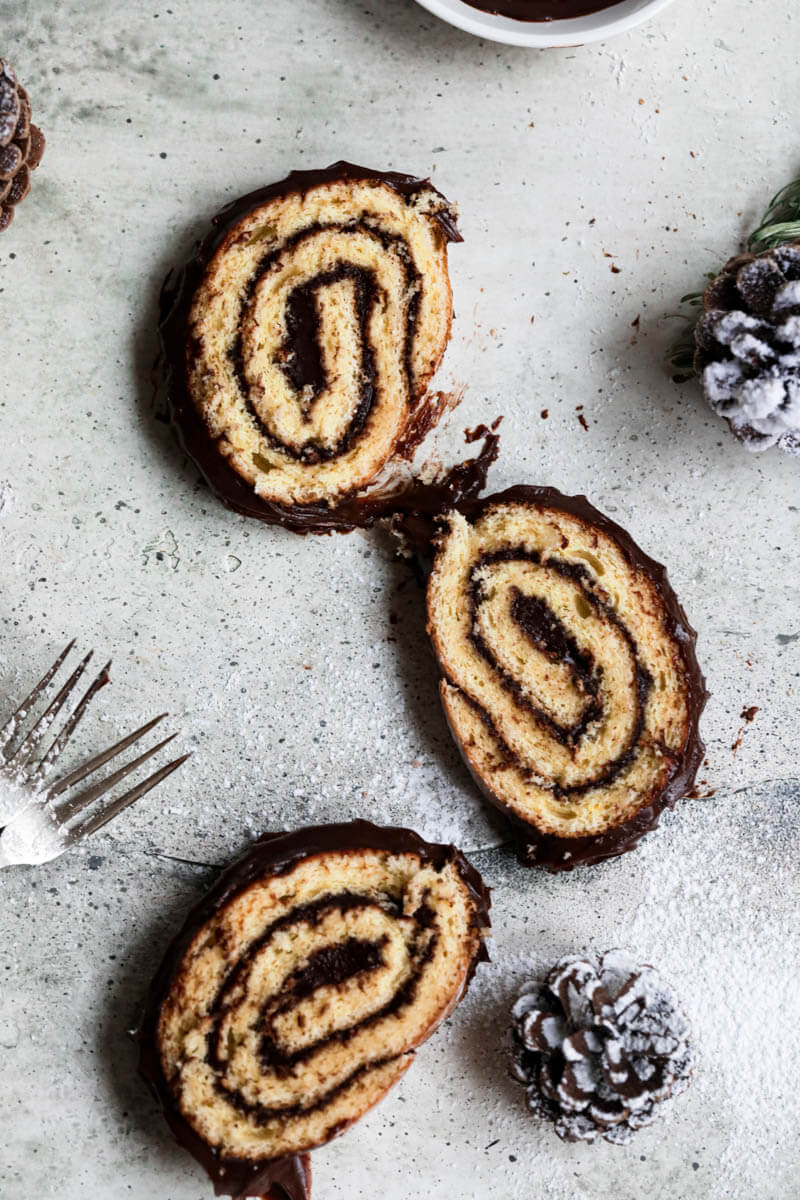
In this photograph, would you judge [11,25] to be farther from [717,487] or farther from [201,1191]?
[201,1191]

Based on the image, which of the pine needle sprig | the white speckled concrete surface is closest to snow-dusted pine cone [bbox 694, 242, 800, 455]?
the pine needle sprig

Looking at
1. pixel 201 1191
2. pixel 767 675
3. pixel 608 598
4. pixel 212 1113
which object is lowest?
pixel 201 1191

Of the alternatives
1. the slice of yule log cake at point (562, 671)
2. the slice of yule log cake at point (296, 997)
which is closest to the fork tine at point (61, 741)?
the slice of yule log cake at point (296, 997)

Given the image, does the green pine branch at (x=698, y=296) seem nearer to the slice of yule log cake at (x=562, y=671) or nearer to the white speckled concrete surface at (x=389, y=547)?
the white speckled concrete surface at (x=389, y=547)

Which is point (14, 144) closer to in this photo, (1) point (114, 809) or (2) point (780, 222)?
(1) point (114, 809)

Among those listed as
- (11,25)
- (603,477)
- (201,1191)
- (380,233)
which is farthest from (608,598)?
(11,25)

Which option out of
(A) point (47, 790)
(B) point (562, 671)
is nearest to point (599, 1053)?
(B) point (562, 671)

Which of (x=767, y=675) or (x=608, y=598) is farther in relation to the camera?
(x=767, y=675)
